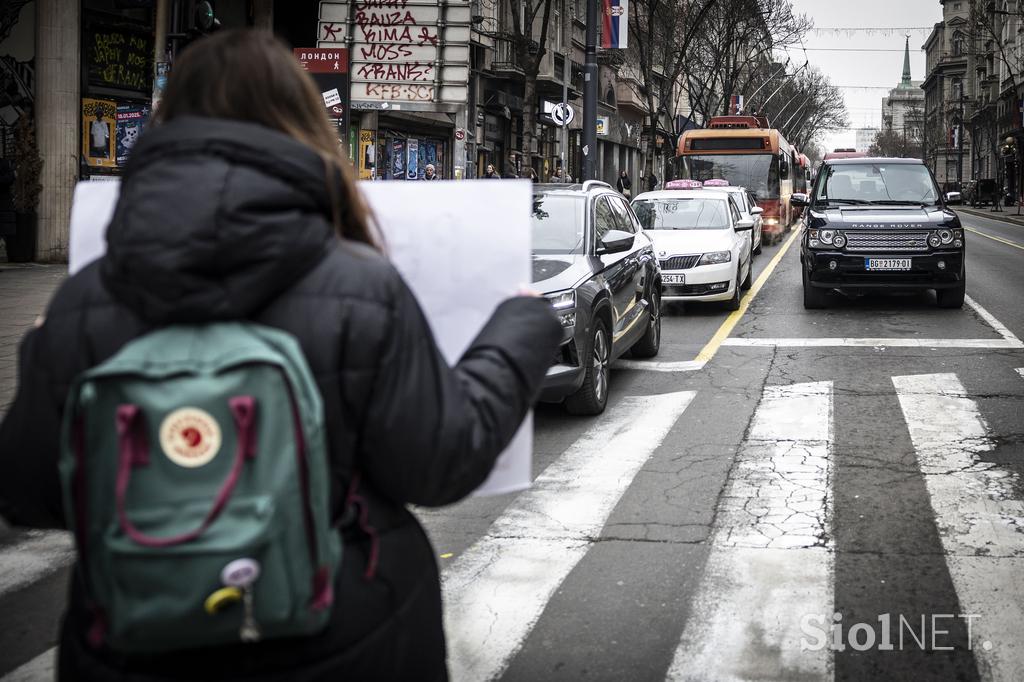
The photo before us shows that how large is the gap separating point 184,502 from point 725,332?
11.2 meters

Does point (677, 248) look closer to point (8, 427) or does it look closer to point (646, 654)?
point (646, 654)

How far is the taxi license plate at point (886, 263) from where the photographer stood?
1332 centimetres

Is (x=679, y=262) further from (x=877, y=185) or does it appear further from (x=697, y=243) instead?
(x=877, y=185)

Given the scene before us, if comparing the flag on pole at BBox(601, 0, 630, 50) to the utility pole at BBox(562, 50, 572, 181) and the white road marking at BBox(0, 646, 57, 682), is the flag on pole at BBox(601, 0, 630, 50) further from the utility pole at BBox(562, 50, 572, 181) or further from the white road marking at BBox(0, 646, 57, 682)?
the white road marking at BBox(0, 646, 57, 682)

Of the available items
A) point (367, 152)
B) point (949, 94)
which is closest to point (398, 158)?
point (367, 152)

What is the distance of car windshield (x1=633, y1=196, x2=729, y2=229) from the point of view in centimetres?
1509

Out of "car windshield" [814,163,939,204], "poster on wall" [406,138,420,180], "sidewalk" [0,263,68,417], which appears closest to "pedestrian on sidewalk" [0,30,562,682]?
"sidewalk" [0,263,68,417]

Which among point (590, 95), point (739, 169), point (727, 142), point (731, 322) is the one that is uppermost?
point (727, 142)

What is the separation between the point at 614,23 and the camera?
73.6ft

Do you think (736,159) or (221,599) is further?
(736,159)

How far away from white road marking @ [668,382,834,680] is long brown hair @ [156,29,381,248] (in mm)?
2520

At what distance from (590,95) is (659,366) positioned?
10.5 m

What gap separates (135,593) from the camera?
1560mm

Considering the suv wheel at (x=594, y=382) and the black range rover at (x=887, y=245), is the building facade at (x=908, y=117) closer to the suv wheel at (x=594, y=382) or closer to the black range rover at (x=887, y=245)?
the black range rover at (x=887, y=245)
